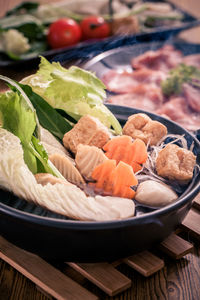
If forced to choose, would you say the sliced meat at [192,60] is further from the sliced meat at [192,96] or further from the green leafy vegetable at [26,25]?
the green leafy vegetable at [26,25]

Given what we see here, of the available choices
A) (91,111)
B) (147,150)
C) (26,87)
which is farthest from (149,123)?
(26,87)

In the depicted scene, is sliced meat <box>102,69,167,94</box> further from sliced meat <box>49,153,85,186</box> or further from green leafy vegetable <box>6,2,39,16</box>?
green leafy vegetable <box>6,2,39,16</box>

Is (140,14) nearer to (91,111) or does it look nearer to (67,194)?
(91,111)

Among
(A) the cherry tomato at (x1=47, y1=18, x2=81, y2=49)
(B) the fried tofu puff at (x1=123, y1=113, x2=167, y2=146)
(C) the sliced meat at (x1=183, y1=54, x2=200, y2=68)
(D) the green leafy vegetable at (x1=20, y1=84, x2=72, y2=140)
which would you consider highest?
(B) the fried tofu puff at (x1=123, y1=113, x2=167, y2=146)

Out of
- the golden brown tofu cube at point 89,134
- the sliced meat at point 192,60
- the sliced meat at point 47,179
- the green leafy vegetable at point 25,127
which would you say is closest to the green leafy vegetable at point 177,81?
the sliced meat at point 192,60

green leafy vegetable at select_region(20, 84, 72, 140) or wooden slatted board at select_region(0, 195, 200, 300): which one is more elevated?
green leafy vegetable at select_region(20, 84, 72, 140)

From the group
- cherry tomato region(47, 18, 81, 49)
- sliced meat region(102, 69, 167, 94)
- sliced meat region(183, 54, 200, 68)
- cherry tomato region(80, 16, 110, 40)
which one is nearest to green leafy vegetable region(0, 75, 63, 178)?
sliced meat region(102, 69, 167, 94)
